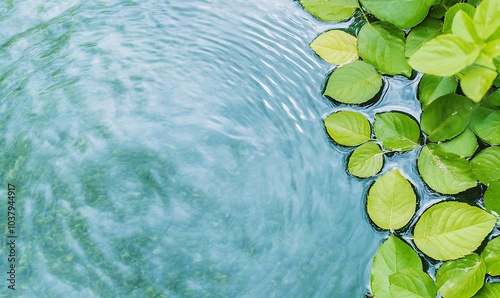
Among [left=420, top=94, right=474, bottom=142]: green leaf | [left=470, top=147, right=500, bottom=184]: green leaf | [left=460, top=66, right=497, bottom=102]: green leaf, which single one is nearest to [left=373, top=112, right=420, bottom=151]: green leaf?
[left=420, top=94, right=474, bottom=142]: green leaf

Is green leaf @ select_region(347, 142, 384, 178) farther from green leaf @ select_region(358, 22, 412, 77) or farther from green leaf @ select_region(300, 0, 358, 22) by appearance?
green leaf @ select_region(300, 0, 358, 22)

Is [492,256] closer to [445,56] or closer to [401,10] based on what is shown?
[445,56]

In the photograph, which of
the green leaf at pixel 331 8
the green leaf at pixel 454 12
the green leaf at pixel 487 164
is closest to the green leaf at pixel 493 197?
the green leaf at pixel 487 164

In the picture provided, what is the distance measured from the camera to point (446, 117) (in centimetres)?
109

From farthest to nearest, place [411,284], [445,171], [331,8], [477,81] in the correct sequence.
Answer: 1. [331,8]
2. [445,171]
3. [411,284]
4. [477,81]

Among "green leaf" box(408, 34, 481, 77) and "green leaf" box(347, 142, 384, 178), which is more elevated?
"green leaf" box(408, 34, 481, 77)

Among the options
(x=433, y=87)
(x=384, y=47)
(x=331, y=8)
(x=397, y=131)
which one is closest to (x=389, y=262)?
(x=397, y=131)

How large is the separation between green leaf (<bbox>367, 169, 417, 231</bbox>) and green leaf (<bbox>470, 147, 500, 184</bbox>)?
0.50ft

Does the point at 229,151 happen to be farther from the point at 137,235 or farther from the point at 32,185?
the point at 32,185

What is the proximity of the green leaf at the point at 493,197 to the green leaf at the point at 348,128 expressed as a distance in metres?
0.29

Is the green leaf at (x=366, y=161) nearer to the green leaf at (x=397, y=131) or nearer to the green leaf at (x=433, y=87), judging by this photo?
the green leaf at (x=397, y=131)

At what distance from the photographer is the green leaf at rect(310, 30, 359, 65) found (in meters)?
1.23

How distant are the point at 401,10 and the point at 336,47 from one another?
0.62 feet

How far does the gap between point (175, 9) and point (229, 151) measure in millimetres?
488
